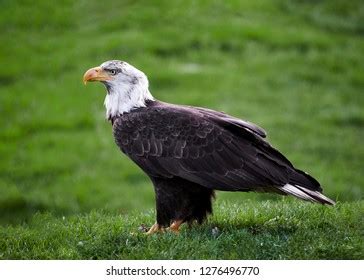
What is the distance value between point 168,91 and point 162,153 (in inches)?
408

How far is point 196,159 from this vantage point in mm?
8391

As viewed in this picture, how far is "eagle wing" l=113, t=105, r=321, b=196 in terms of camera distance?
8.21m

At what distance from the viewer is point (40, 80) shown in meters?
20.3

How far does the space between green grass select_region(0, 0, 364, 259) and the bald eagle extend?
0.72 metres

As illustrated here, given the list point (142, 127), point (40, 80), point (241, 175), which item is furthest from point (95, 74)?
point (40, 80)

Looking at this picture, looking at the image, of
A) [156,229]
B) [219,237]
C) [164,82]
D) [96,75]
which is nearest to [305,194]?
[219,237]

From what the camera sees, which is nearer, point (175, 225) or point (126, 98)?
point (175, 225)

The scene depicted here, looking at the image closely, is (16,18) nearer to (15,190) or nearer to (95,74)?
(15,190)

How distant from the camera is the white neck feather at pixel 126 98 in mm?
8838

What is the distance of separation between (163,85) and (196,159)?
10.8 m

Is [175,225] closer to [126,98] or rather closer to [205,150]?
[205,150]

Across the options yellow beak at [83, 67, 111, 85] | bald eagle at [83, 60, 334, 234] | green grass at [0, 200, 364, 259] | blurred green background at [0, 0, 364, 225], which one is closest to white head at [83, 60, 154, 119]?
yellow beak at [83, 67, 111, 85]

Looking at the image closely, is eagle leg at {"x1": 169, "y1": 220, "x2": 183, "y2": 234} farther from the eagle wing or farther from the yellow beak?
the yellow beak

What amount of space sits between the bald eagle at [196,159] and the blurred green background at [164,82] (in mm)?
5919
